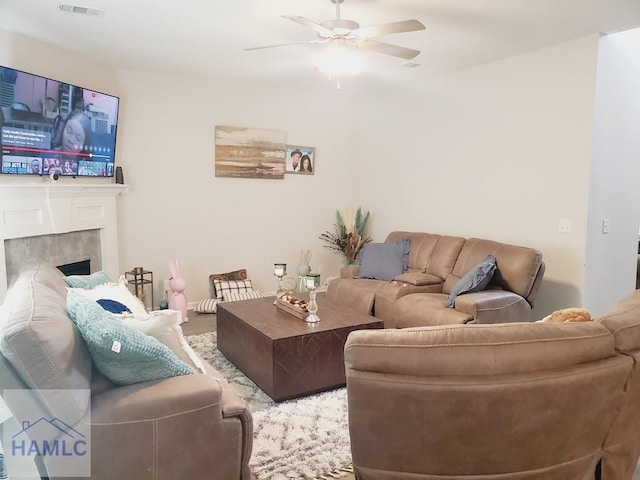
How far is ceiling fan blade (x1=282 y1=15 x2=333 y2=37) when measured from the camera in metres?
2.67

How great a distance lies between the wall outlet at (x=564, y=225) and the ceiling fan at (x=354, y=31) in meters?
1.98

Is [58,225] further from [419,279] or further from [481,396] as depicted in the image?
[481,396]

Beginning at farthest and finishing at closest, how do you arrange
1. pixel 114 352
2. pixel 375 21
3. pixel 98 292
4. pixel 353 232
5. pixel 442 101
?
pixel 353 232 → pixel 442 101 → pixel 375 21 → pixel 98 292 → pixel 114 352

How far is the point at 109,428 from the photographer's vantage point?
1.58 meters

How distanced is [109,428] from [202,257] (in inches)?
151

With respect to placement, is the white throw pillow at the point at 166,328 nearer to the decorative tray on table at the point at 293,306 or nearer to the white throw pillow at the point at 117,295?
the white throw pillow at the point at 117,295

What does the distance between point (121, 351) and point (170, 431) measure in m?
0.35

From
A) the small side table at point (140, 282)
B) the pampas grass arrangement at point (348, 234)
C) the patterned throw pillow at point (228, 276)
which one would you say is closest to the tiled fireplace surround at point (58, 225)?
the small side table at point (140, 282)

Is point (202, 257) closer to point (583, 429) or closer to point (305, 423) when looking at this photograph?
point (305, 423)

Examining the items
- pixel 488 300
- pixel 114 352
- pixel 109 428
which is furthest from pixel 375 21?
pixel 109 428

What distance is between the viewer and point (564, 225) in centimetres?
386

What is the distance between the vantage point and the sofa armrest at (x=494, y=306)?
11.1 feet

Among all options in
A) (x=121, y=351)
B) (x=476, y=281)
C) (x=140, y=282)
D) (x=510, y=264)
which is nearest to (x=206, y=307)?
(x=140, y=282)

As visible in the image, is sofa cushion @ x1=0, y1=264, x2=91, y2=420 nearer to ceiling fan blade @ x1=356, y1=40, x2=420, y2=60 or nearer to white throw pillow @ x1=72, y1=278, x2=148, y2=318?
white throw pillow @ x1=72, y1=278, x2=148, y2=318
